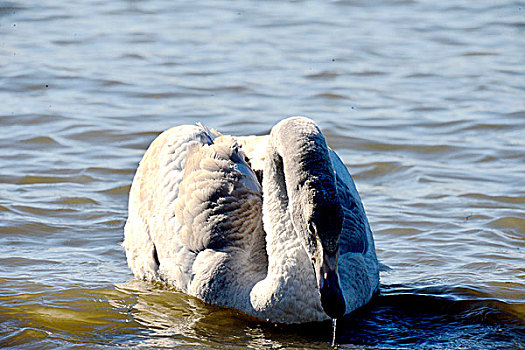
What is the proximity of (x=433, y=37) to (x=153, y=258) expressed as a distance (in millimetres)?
10001

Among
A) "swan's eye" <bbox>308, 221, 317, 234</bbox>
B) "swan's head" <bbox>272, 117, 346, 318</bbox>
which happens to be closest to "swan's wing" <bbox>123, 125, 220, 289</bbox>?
"swan's head" <bbox>272, 117, 346, 318</bbox>

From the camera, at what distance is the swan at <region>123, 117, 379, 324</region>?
265 inches

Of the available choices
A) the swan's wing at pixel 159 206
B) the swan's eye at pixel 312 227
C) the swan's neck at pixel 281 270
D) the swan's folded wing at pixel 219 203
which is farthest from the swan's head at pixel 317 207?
the swan's wing at pixel 159 206

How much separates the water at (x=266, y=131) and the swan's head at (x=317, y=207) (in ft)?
2.96

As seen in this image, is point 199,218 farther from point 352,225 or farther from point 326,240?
point 326,240

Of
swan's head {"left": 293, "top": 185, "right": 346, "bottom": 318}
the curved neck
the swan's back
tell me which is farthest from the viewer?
the swan's back

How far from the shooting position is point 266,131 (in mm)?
12789

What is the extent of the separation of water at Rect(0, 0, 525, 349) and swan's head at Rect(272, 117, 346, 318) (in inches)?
35.5

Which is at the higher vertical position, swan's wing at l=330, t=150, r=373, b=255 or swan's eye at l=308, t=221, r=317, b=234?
swan's eye at l=308, t=221, r=317, b=234

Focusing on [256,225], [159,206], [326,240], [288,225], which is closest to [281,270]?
[288,225]

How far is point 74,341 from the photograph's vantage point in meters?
7.39

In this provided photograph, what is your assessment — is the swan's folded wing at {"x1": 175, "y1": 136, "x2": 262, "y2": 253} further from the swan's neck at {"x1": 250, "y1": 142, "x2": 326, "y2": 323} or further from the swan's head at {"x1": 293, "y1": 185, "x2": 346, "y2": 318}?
the swan's head at {"x1": 293, "y1": 185, "x2": 346, "y2": 318}

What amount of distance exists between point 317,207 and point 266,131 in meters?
6.31

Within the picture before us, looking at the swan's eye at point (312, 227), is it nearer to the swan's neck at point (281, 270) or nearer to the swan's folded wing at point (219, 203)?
the swan's neck at point (281, 270)
